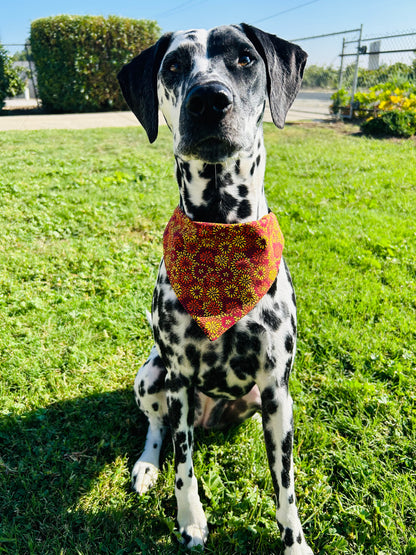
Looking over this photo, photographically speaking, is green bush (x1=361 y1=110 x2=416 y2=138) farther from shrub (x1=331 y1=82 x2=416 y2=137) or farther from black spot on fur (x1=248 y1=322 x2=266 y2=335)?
black spot on fur (x1=248 y1=322 x2=266 y2=335)

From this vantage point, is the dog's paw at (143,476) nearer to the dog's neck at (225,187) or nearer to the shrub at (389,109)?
the dog's neck at (225,187)

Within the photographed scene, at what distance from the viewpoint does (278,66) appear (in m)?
2.20

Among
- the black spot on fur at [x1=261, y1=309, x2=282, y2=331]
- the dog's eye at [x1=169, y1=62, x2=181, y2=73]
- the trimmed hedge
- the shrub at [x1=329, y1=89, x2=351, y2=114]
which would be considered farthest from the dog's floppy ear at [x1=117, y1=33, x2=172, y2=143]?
the trimmed hedge

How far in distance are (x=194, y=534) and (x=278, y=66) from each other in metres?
2.40

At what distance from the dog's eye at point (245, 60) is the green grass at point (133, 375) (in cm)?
215

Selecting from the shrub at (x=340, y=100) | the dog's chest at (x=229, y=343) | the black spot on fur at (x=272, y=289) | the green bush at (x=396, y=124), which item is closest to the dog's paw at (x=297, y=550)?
the dog's chest at (x=229, y=343)

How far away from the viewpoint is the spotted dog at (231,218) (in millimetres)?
1994

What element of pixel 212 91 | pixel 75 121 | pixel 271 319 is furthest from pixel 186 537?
pixel 75 121

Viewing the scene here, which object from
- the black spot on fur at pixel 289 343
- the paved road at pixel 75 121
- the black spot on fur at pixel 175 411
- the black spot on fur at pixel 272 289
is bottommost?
the black spot on fur at pixel 175 411

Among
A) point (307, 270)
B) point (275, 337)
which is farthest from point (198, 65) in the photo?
point (307, 270)

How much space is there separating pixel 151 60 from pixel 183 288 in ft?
4.10

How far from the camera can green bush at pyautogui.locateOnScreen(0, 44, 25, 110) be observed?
16.7 m

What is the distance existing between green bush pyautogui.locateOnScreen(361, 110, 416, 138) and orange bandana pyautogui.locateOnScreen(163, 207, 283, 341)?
10704mm

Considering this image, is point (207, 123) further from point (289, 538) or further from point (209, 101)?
point (289, 538)
